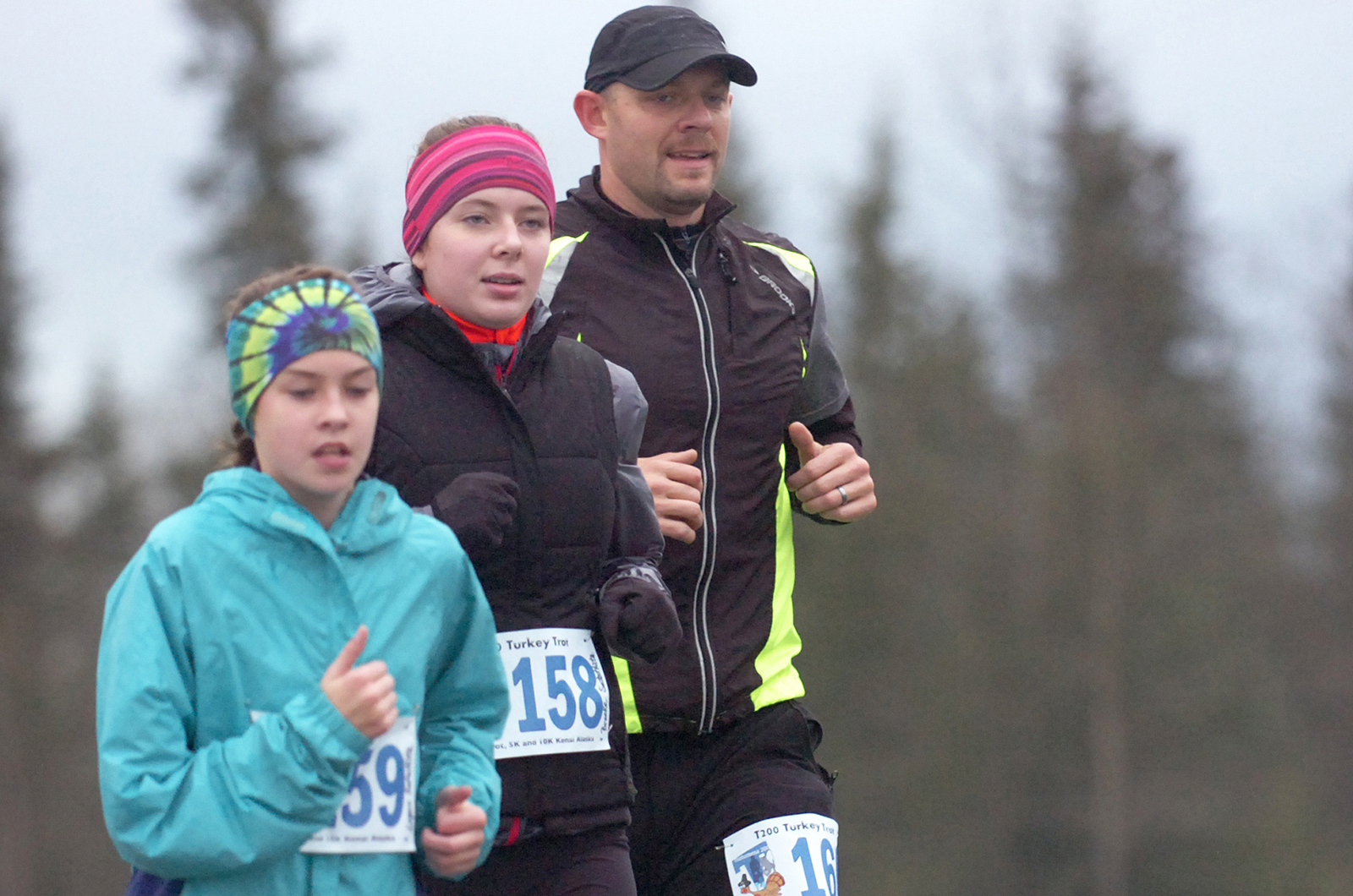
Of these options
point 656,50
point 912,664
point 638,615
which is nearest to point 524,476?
point 638,615

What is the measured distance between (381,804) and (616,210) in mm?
1745

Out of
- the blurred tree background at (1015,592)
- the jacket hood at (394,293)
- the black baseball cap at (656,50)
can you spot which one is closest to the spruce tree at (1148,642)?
the blurred tree background at (1015,592)

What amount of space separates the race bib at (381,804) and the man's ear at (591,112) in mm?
1845

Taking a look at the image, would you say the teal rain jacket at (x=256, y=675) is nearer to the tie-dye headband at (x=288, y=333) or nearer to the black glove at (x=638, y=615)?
the tie-dye headband at (x=288, y=333)

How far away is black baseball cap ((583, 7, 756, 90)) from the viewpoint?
13.1ft

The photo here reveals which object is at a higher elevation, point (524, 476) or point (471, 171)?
point (471, 171)

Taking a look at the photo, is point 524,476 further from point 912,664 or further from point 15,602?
point 15,602

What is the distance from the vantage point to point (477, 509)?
307cm

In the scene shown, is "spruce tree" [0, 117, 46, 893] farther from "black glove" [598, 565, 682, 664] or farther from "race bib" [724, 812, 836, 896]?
"black glove" [598, 565, 682, 664]

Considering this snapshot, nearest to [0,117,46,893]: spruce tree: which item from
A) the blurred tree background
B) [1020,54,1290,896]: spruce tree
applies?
the blurred tree background

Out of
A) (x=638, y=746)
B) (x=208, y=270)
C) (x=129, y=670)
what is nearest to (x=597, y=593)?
(x=638, y=746)

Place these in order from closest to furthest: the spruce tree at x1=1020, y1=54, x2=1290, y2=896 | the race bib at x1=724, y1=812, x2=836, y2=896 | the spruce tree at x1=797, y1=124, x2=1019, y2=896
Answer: the race bib at x1=724, y1=812, x2=836, y2=896
the spruce tree at x1=1020, y1=54, x2=1290, y2=896
the spruce tree at x1=797, y1=124, x2=1019, y2=896

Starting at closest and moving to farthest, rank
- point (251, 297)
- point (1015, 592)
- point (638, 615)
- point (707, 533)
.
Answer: point (251, 297) < point (638, 615) < point (707, 533) < point (1015, 592)

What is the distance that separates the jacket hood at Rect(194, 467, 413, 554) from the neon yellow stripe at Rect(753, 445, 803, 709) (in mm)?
1384
